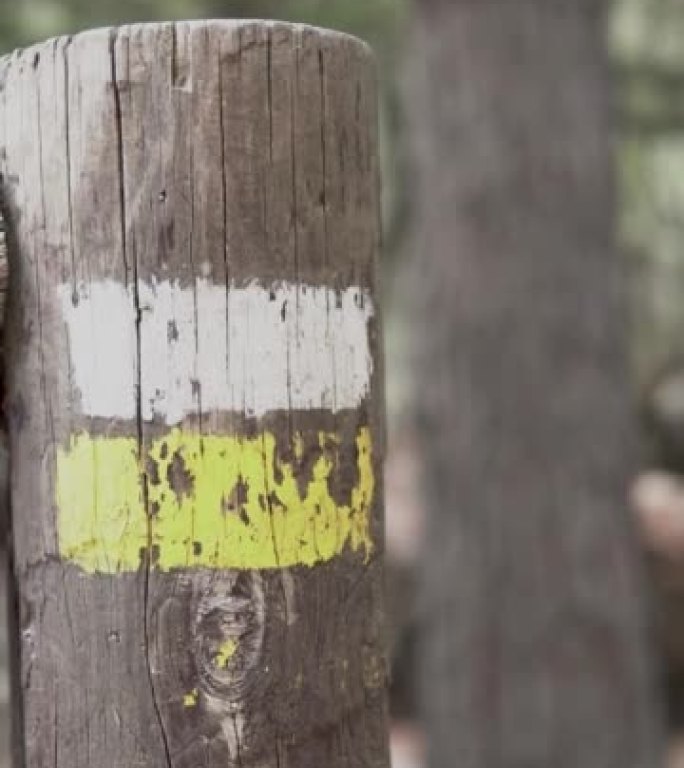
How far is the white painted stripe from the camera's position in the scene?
188cm

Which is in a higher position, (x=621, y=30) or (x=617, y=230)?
(x=621, y=30)

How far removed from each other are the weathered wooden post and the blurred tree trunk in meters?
3.41

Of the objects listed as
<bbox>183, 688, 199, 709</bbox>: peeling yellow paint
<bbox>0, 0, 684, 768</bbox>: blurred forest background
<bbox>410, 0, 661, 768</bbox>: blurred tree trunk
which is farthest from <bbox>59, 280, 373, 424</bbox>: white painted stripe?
<bbox>0, 0, 684, 768</bbox>: blurred forest background

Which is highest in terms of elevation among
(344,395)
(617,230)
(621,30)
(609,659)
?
(621,30)

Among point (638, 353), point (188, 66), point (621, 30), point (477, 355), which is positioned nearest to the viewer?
point (188, 66)

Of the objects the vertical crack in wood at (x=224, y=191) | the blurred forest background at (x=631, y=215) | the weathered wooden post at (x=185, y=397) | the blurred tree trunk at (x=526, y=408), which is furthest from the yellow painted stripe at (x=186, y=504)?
the blurred forest background at (x=631, y=215)

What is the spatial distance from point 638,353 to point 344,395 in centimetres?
867

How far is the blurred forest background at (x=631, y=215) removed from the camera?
27.1 ft

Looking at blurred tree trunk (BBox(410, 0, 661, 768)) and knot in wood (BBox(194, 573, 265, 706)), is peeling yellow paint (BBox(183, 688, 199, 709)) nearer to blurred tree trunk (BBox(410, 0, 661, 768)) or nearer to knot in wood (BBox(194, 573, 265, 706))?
knot in wood (BBox(194, 573, 265, 706))

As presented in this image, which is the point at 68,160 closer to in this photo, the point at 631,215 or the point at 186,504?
the point at 186,504

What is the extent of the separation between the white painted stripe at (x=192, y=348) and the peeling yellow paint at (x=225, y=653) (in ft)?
0.86

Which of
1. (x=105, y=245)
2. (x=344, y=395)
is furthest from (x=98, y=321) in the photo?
(x=344, y=395)

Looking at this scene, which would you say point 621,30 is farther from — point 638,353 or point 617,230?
point 617,230

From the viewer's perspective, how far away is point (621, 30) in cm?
943
